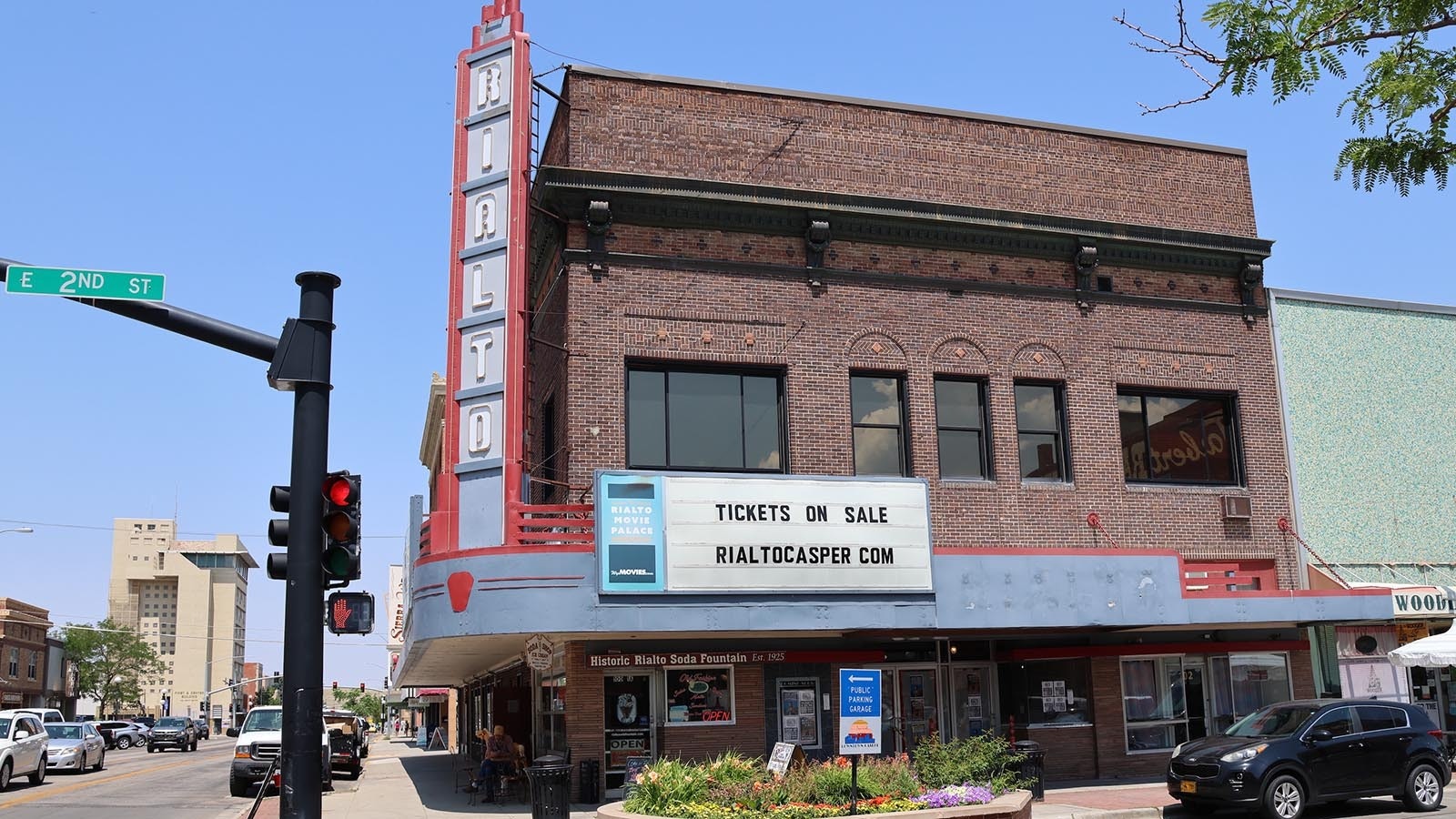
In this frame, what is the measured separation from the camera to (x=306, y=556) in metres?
10.8

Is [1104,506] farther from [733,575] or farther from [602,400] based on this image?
[602,400]

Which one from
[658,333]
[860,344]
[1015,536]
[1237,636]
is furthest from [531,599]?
[1237,636]

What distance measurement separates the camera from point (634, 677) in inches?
836

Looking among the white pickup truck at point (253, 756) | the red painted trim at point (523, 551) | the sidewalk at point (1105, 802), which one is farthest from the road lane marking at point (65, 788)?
the sidewalk at point (1105, 802)

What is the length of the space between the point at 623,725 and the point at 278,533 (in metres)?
11.0

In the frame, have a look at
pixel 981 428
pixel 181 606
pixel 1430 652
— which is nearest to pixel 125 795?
pixel 981 428

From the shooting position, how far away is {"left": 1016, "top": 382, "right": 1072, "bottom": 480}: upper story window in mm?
23938

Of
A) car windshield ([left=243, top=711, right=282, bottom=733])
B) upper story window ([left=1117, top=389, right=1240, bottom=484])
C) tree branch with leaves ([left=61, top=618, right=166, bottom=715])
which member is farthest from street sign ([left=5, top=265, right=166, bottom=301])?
tree branch with leaves ([left=61, top=618, right=166, bottom=715])

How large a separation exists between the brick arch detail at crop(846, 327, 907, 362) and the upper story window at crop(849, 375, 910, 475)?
1.12 ft

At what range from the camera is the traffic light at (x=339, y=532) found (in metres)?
10.9

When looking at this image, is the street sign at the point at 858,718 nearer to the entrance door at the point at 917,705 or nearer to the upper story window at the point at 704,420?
the upper story window at the point at 704,420

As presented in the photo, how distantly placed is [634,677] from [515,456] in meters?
4.23

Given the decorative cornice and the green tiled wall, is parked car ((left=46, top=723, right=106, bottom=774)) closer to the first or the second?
the decorative cornice

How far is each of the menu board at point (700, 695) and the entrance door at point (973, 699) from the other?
4.44 metres
